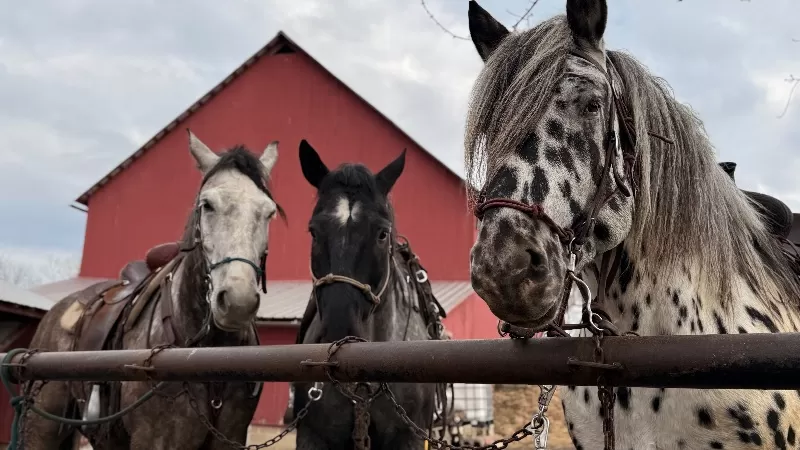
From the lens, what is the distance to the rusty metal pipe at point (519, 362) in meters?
1.46

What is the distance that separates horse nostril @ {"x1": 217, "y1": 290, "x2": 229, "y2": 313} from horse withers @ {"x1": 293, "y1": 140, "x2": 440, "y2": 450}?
0.48 metres

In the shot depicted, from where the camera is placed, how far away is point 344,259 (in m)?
3.58

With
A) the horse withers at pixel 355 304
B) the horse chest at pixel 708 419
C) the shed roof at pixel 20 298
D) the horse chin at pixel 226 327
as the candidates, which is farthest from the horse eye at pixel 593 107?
the shed roof at pixel 20 298

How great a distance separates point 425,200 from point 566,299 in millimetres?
12871

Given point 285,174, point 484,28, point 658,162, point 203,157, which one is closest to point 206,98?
point 285,174

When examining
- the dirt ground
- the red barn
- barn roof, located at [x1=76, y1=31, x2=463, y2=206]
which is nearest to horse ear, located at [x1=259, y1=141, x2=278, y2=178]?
the dirt ground

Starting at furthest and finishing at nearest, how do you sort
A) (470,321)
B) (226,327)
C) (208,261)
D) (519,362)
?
(470,321) < (208,261) < (226,327) < (519,362)

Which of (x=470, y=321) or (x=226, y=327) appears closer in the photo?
(x=226, y=327)

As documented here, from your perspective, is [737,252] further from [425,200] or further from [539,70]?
[425,200]

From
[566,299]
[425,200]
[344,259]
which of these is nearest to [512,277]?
[566,299]

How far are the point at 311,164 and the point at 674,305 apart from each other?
2.77 meters

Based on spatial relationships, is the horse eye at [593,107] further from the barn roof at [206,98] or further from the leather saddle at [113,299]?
the barn roof at [206,98]

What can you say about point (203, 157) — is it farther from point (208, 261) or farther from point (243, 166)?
point (208, 261)

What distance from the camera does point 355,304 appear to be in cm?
344
